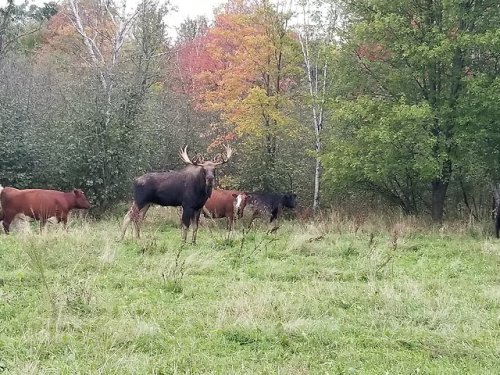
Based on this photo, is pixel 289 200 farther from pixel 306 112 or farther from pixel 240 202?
pixel 306 112

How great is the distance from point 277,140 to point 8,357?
16127 mm

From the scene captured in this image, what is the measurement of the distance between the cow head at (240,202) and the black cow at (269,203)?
4 cm

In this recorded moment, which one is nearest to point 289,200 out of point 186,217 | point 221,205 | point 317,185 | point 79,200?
point 317,185

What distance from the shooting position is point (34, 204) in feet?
46.7

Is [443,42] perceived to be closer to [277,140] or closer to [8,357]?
[277,140]

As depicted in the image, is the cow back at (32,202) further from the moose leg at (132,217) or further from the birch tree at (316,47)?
the birch tree at (316,47)

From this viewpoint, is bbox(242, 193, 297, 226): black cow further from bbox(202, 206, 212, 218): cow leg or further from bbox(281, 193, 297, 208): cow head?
bbox(202, 206, 212, 218): cow leg

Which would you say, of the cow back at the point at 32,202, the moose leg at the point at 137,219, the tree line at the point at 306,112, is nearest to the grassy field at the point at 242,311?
the moose leg at the point at 137,219

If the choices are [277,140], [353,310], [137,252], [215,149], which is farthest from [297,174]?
[353,310]

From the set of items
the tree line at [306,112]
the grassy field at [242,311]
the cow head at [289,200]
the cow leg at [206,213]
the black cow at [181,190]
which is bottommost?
the grassy field at [242,311]

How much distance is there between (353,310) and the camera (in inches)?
280

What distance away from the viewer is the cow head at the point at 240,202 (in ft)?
54.4

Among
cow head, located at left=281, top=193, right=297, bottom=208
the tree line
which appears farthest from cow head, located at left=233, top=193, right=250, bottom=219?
the tree line

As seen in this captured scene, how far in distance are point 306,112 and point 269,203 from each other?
578 centimetres
